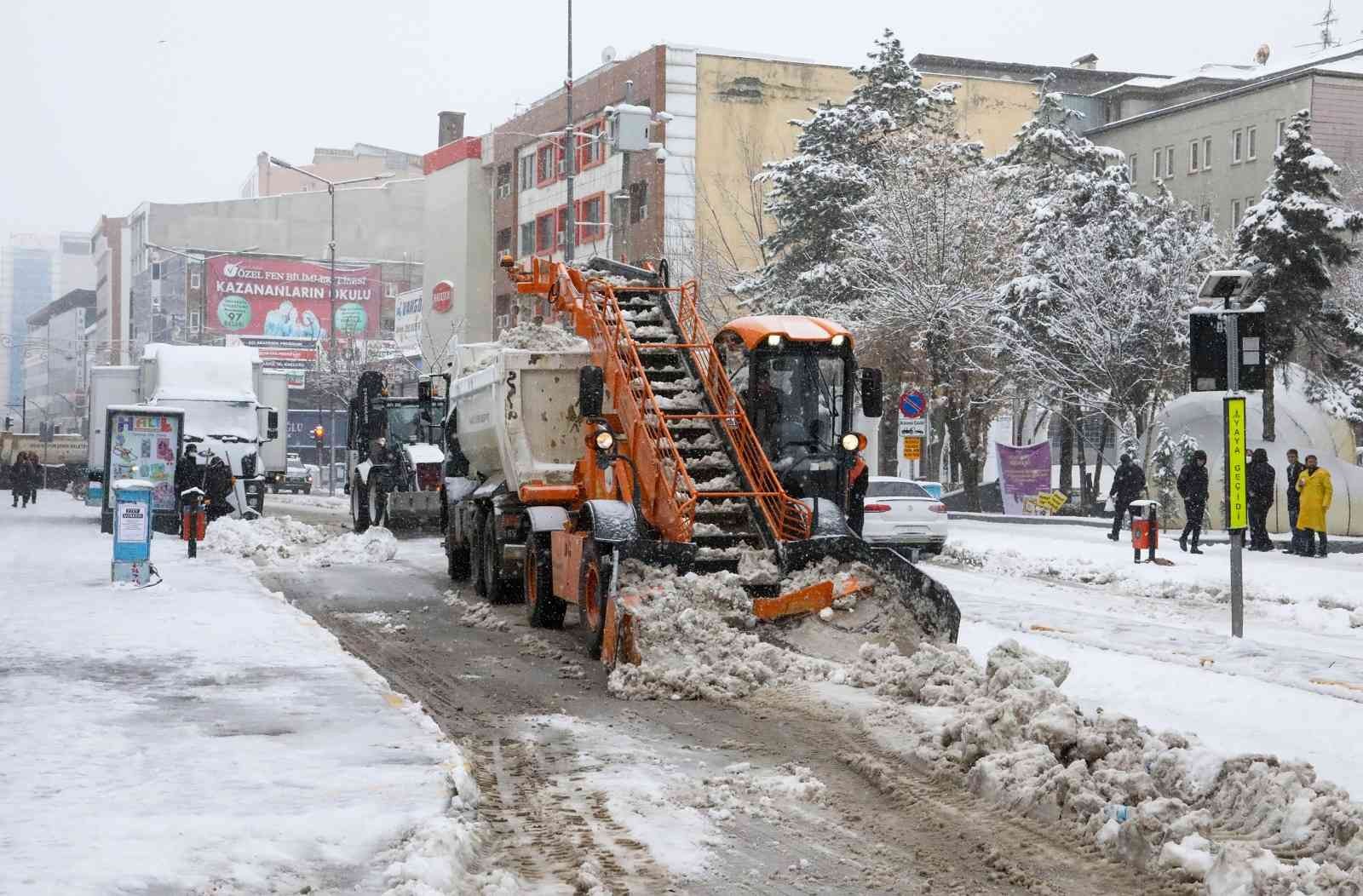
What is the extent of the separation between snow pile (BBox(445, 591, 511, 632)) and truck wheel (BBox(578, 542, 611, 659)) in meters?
2.29

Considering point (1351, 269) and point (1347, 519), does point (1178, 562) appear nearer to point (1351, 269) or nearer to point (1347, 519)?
point (1347, 519)

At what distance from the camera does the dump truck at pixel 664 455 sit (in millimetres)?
12664

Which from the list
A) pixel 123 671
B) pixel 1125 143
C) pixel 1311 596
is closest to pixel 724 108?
pixel 1125 143

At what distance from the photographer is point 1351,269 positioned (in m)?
47.3

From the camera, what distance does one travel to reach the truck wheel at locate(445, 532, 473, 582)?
20.5m

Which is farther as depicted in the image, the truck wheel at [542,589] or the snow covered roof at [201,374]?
the snow covered roof at [201,374]

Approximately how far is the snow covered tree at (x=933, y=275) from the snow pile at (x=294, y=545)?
16.2 m

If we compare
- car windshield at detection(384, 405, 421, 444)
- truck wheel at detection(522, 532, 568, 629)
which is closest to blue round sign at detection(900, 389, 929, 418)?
car windshield at detection(384, 405, 421, 444)

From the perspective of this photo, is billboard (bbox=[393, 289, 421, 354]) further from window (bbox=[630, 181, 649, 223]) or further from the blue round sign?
the blue round sign

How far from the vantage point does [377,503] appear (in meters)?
31.3

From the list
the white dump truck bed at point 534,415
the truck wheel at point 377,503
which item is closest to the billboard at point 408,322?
the truck wheel at point 377,503

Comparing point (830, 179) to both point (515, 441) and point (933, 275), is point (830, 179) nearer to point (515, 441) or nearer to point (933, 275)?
point (933, 275)

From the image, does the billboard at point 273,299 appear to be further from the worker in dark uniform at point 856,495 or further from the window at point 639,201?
the worker in dark uniform at point 856,495

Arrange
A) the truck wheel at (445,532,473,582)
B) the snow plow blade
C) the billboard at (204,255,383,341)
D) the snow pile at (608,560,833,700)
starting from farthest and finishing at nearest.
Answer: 1. the billboard at (204,255,383,341)
2. the truck wheel at (445,532,473,582)
3. the snow plow blade
4. the snow pile at (608,560,833,700)
